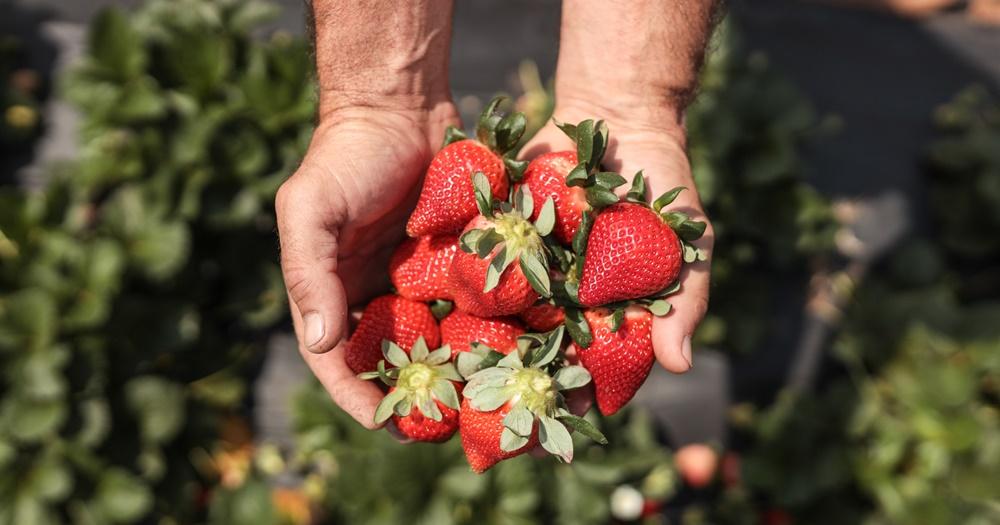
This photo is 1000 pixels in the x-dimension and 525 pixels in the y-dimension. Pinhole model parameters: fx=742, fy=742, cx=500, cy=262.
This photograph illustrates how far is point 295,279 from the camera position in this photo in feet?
4.37

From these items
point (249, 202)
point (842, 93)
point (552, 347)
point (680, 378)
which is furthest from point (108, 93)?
point (842, 93)

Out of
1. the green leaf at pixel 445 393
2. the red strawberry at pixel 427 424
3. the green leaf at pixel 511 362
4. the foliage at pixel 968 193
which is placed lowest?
the foliage at pixel 968 193

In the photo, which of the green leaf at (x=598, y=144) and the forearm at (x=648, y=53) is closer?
the green leaf at (x=598, y=144)

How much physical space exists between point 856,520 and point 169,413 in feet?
7.49

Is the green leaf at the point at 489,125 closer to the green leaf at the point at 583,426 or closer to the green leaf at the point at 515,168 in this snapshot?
the green leaf at the point at 515,168

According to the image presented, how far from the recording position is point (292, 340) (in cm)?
261

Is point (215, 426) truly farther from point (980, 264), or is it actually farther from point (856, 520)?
point (980, 264)

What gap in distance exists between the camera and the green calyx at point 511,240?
1248mm

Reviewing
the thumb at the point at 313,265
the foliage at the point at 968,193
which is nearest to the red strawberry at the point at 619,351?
the thumb at the point at 313,265

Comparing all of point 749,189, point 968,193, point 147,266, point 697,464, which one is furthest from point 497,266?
point 968,193

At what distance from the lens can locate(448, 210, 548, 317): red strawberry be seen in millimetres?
Answer: 1266

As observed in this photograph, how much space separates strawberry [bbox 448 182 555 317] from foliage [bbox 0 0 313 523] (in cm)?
133

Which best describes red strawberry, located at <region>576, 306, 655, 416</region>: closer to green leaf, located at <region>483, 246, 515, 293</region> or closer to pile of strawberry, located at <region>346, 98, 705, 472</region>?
pile of strawberry, located at <region>346, 98, 705, 472</region>

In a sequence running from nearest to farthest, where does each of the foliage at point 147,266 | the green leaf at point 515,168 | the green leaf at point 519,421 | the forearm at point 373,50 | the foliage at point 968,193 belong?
the green leaf at point 519,421 < the green leaf at point 515,168 < the forearm at point 373,50 < the foliage at point 147,266 < the foliage at point 968,193
